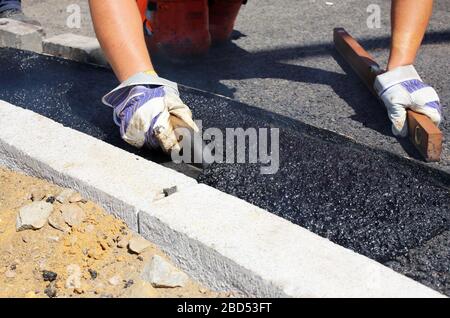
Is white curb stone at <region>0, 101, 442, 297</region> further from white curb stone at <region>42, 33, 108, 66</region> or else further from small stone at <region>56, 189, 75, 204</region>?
white curb stone at <region>42, 33, 108, 66</region>

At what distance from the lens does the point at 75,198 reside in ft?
6.70

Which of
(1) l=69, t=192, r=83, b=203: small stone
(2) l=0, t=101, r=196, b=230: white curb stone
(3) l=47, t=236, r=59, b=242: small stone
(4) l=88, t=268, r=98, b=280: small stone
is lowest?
(4) l=88, t=268, r=98, b=280: small stone

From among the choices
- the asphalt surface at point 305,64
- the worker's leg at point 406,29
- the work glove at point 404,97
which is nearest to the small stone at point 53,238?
the asphalt surface at point 305,64

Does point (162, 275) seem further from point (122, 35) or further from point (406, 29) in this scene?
point (406, 29)

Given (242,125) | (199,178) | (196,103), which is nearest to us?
(199,178)

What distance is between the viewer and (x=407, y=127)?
269 cm

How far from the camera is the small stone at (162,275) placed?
1.73m

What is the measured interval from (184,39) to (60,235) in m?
1.94

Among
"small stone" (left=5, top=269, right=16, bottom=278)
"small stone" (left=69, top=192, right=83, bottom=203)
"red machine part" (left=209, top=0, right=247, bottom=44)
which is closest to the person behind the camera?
"small stone" (left=5, top=269, right=16, bottom=278)

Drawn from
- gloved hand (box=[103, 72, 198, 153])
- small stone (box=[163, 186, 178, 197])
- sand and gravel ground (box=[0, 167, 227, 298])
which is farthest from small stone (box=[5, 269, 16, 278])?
gloved hand (box=[103, 72, 198, 153])

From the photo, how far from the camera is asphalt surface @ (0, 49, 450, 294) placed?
1949 mm

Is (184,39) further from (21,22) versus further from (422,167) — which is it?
(422,167)

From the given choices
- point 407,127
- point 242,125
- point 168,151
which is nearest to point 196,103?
point 242,125

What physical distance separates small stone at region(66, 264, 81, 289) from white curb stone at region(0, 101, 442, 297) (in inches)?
8.1
